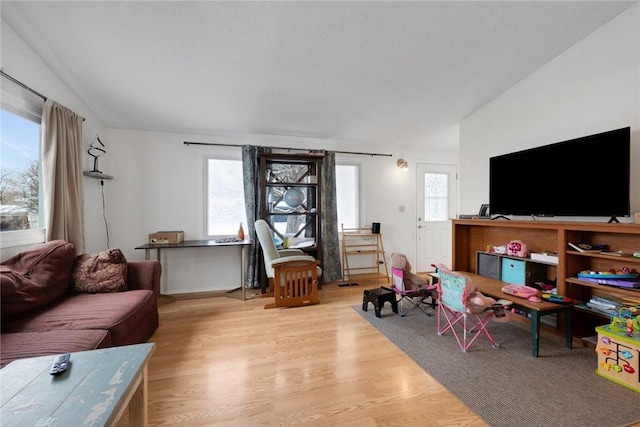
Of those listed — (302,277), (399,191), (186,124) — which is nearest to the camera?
(302,277)

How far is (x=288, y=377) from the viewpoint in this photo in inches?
73.1

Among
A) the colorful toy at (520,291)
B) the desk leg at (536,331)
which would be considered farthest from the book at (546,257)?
the desk leg at (536,331)

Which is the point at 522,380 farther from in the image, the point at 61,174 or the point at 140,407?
the point at 61,174

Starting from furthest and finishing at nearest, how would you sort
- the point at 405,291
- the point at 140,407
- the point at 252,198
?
the point at 252,198, the point at 405,291, the point at 140,407

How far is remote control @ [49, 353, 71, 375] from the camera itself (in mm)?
848

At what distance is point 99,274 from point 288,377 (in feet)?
6.08

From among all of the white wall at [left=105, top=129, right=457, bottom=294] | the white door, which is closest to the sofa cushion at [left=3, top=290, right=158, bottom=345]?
the white wall at [left=105, top=129, right=457, bottom=294]

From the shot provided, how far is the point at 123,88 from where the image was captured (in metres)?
2.65

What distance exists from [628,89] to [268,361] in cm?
357

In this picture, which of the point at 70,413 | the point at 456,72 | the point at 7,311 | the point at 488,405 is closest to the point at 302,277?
the point at 488,405

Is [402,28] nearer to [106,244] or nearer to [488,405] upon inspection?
[488,405]

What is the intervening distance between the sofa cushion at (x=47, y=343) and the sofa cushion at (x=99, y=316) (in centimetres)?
9

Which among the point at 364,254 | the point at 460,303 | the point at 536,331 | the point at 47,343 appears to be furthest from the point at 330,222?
the point at 47,343

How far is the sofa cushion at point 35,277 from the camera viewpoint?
1.63 meters
